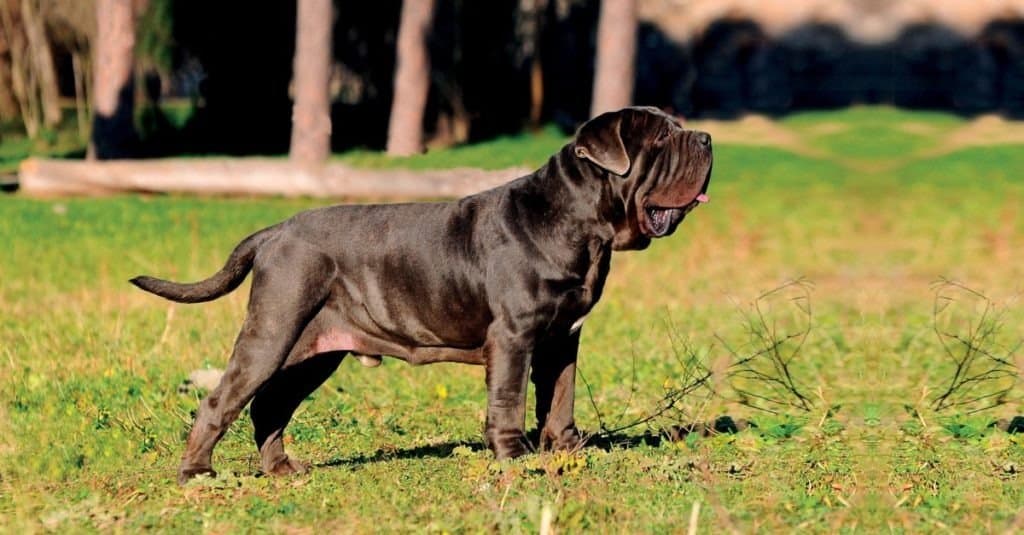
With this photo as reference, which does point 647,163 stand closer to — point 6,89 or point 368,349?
point 368,349

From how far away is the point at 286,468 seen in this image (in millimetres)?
8109

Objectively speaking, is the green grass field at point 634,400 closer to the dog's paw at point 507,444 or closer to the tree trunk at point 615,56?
the dog's paw at point 507,444

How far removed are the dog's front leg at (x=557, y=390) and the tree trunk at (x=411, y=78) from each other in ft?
72.4

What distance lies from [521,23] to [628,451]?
32.7m

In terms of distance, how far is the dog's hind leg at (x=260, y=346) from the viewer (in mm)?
7691

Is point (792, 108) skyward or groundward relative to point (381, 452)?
skyward

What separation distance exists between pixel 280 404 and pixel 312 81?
19366mm

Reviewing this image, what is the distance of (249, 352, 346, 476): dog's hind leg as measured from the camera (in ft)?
26.7

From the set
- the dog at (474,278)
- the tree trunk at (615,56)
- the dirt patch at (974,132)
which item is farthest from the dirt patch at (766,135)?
the dog at (474,278)

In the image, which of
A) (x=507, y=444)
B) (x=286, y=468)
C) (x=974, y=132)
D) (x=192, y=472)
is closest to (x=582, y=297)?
(x=507, y=444)

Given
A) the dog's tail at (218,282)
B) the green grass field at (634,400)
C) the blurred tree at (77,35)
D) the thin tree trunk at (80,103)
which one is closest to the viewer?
the green grass field at (634,400)

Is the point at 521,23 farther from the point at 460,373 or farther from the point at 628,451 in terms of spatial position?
the point at 628,451

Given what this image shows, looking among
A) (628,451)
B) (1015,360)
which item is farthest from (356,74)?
(628,451)

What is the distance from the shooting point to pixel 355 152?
33.7 meters
